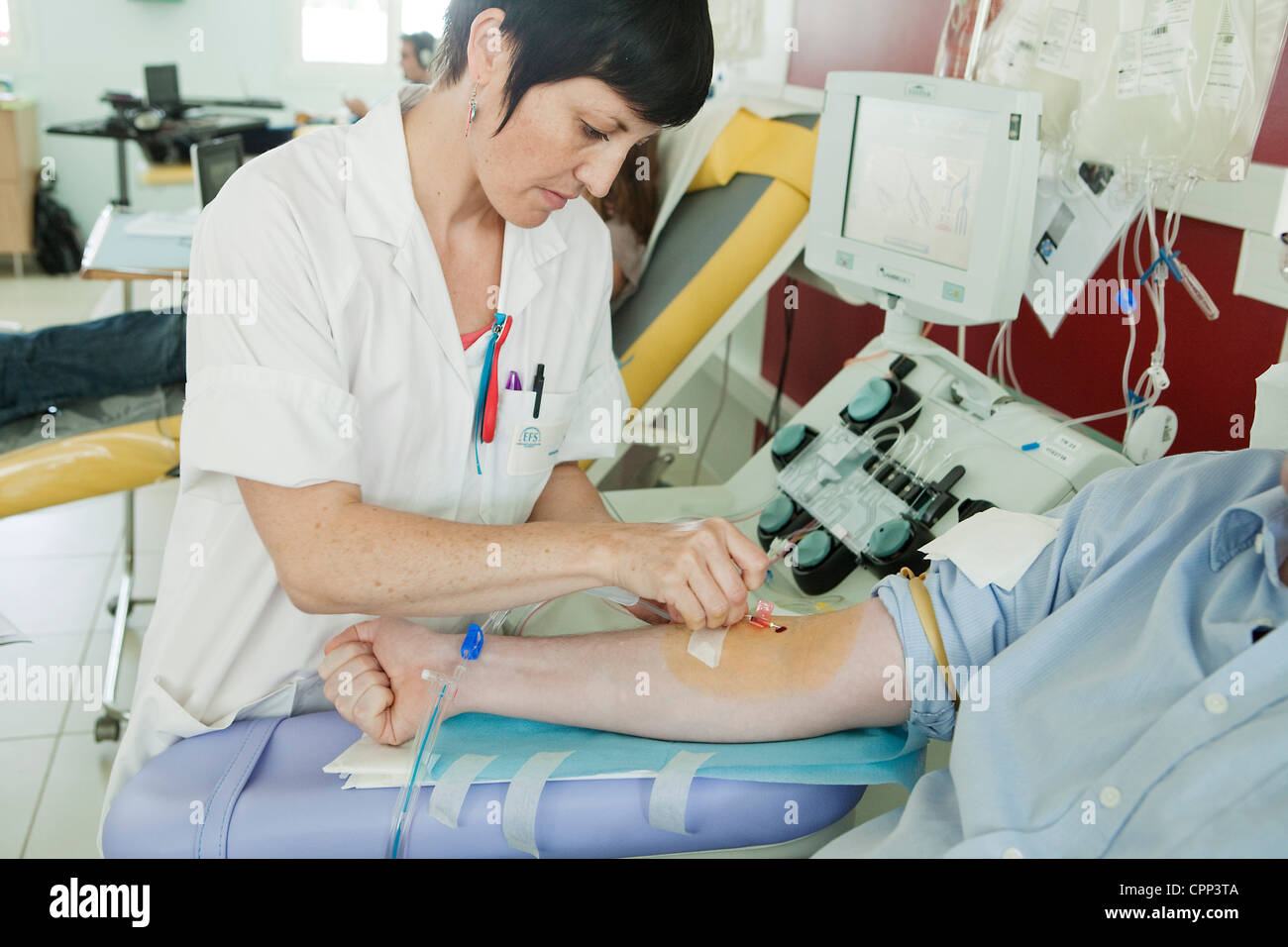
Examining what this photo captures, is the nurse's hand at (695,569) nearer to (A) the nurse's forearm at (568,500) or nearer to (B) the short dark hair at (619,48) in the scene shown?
(A) the nurse's forearm at (568,500)

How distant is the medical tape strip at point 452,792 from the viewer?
3.27ft

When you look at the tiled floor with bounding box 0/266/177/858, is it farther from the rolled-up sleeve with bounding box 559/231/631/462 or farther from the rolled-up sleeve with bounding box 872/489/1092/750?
the rolled-up sleeve with bounding box 872/489/1092/750

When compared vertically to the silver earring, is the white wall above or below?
above

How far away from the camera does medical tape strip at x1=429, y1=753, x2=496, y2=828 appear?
100 cm


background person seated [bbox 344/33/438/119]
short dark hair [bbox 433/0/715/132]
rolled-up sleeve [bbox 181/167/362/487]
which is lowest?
rolled-up sleeve [bbox 181/167/362/487]

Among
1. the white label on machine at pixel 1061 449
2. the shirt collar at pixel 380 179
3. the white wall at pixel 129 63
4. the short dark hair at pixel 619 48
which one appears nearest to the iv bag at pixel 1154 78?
the white label on machine at pixel 1061 449

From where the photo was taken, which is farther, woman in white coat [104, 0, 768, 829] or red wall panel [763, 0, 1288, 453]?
red wall panel [763, 0, 1288, 453]

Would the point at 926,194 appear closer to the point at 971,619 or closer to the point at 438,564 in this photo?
the point at 971,619

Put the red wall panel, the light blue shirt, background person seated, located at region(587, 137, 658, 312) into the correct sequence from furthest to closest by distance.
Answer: background person seated, located at region(587, 137, 658, 312) → the red wall panel → the light blue shirt

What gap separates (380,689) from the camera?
43.4 inches

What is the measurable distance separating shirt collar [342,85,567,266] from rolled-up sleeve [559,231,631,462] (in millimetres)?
352

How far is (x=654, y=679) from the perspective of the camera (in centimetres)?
113

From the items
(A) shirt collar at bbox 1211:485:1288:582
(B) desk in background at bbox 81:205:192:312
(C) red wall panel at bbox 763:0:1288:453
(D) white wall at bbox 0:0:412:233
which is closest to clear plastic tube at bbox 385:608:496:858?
(A) shirt collar at bbox 1211:485:1288:582

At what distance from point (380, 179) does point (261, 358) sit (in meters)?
0.26
